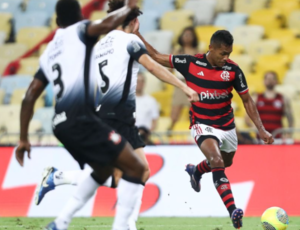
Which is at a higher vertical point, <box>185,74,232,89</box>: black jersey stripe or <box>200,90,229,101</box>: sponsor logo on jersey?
<box>185,74,232,89</box>: black jersey stripe

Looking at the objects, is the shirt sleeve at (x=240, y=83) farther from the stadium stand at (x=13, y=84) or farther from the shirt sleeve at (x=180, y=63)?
the stadium stand at (x=13, y=84)

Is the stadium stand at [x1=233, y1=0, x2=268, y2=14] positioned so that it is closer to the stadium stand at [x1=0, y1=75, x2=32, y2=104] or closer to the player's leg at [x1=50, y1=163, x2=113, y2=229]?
the stadium stand at [x1=0, y1=75, x2=32, y2=104]

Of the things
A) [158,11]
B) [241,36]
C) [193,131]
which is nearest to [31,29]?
[158,11]

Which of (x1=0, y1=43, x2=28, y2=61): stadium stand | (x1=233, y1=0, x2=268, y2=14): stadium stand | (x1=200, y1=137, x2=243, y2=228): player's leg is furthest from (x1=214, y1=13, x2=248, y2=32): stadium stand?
(x1=200, y1=137, x2=243, y2=228): player's leg

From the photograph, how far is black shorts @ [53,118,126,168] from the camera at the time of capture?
657cm

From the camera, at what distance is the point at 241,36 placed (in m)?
16.8

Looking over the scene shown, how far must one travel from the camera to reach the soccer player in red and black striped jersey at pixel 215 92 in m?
8.84

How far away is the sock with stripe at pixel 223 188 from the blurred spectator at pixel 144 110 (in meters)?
4.47

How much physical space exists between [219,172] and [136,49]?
208cm

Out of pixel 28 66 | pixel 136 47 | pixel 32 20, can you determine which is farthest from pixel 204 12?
pixel 136 47

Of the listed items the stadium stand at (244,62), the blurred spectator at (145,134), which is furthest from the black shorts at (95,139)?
the stadium stand at (244,62)

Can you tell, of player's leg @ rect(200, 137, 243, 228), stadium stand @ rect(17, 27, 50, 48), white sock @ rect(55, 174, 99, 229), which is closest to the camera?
white sock @ rect(55, 174, 99, 229)

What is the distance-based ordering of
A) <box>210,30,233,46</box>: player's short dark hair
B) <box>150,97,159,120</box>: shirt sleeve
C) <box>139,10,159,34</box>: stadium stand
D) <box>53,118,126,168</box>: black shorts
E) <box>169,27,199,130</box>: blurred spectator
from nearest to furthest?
1. <box>53,118,126,168</box>: black shorts
2. <box>210,30,233,46</box>: player's short dark hair
3. <box>150,97,159,120</box>: shirt sleeve
4. <box>169,27,199,130</box>: blurred spectator
5. <box>139,10,159,34</box>: stadium stand

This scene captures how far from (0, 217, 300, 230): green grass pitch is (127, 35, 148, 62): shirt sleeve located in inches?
118
